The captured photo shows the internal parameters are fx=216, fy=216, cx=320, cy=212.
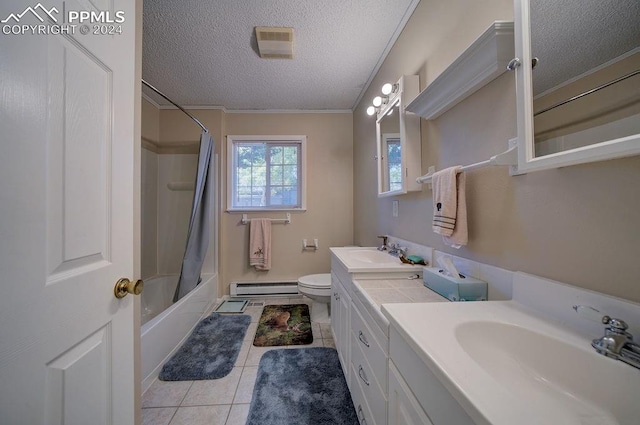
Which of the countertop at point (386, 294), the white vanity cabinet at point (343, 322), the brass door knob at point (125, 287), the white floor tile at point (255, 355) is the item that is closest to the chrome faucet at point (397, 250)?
the countertop at point (386, 294)

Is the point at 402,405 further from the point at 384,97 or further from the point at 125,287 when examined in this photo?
the point at 384,97

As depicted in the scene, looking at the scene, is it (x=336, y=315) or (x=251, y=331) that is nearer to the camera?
(x=336, y=315)

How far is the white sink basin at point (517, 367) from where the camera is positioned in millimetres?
350

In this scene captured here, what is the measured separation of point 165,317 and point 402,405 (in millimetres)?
1653

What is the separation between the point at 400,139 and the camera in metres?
1.40

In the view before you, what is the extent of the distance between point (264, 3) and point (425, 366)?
1940mm

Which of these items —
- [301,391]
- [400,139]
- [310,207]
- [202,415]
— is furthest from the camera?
[310,207]

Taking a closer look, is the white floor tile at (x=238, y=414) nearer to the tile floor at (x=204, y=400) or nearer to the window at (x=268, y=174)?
the tile floor at (x=204, y=400)

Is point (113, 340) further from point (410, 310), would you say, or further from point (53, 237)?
point (410, 310)

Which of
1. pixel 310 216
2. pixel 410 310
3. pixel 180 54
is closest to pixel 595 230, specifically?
pixel 410 310

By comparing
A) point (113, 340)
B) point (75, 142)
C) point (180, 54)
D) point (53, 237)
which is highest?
point (180, 54)

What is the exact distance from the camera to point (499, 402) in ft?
1.12

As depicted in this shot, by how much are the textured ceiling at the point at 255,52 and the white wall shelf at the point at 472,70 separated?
780 mm

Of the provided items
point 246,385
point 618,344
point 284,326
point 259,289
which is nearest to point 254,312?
point 259,289
